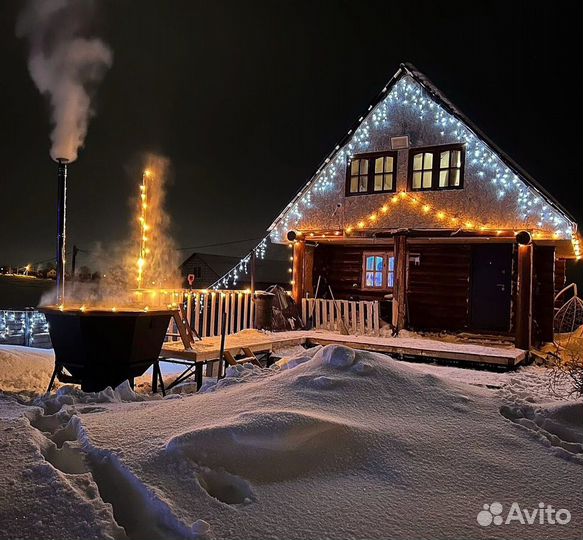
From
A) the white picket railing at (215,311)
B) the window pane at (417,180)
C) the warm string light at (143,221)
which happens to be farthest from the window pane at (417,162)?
the warm string light at (143,221)

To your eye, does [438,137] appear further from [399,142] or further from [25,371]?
[25,371]

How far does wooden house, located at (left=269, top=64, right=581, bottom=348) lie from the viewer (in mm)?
11438

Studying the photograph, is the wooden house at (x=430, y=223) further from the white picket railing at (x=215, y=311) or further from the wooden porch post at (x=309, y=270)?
the white picket railing at (x=215, y=311)

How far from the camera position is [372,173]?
13.5 metres

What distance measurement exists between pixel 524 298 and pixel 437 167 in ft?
12.7

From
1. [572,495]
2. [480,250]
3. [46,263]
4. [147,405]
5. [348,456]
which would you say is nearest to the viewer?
[572,495]

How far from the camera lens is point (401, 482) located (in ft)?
9.87

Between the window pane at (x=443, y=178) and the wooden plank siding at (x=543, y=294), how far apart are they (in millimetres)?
3036

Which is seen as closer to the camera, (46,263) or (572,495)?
(572,495)

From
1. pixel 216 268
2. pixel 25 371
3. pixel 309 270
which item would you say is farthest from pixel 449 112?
pixel 216 268

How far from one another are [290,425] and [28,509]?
161 centimetres

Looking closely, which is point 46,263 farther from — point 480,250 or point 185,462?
point 185,462

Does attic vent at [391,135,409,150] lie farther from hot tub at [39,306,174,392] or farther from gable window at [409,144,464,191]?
hot tub at [39,306,174,392]

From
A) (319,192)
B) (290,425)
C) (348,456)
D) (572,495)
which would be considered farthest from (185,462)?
(319,192)
